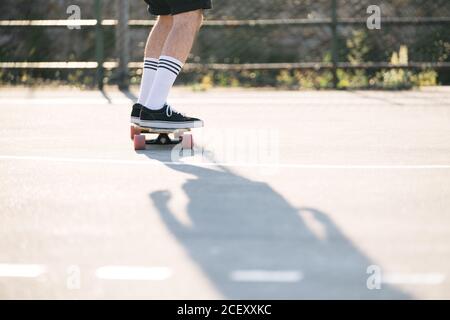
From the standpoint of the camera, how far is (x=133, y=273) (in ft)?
11.2

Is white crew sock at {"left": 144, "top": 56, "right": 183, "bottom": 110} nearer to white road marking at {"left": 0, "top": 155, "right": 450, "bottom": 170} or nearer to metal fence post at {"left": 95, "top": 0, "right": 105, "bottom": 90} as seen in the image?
white road marking at {"left": 0, "top": 155, "right": 450, "bottom": 170}

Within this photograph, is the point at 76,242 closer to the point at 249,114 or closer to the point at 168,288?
the point at 168,288

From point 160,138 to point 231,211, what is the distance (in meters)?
2.38

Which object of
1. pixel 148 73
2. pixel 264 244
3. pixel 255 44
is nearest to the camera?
pixel 264 244

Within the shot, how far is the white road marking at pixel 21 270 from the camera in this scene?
3438mm

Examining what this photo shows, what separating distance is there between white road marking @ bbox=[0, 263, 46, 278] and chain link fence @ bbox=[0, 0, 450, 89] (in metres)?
8.20

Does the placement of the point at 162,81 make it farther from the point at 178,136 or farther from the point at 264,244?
the point at 264,244

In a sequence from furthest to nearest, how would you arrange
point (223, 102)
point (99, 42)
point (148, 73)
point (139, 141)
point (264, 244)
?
point (99, 42) → point (223, 102) → point (148, 73) → point (139, 141) → point (264, 244)

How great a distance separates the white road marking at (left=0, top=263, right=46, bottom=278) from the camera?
3.44 metres

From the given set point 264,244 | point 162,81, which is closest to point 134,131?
point 162,81

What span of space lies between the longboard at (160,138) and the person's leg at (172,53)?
156 mm

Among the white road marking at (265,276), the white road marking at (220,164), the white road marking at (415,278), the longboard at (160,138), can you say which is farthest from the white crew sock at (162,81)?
the white road marking at (415,278)

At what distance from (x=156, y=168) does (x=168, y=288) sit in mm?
2473
